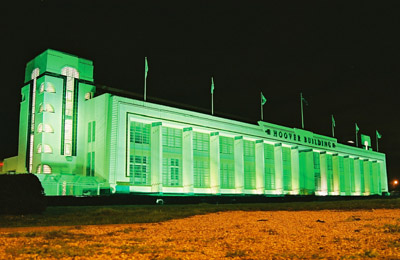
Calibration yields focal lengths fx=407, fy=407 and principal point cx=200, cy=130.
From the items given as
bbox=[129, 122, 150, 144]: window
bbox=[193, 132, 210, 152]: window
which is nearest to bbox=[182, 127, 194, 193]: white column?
bbox=[193, 132, 210, 152]: window

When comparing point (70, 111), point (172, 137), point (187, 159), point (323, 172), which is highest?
point (70, 111)

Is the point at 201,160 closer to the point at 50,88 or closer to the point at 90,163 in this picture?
the point at 90,163

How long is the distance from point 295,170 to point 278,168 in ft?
15.7

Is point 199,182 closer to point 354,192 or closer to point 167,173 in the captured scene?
point 167,173

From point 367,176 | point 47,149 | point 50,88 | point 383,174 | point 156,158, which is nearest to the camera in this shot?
point 47,149

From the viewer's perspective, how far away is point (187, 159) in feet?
173

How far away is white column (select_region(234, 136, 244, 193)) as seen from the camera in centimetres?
5922

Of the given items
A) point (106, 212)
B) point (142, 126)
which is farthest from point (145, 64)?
point (106, 212)

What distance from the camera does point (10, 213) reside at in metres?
18.8

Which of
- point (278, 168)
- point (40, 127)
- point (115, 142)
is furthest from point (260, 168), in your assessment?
point (40, 127)

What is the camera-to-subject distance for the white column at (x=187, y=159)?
5197 cm

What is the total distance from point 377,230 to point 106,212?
45.3 feet

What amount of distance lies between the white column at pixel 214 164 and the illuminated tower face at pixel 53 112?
58.8ft

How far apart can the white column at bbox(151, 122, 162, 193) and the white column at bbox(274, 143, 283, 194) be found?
2564cm
